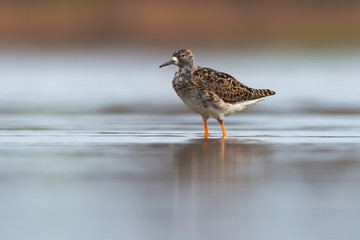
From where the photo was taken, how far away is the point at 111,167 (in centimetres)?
898

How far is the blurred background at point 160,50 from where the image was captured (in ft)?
62.4

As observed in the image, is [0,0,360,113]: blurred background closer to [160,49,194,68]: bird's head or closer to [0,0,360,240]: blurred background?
[0,0,360,240]: blurred background

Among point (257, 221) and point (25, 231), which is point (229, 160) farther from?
point (25, 231)

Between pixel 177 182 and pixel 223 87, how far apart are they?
487 cm

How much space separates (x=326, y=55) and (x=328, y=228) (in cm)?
2737

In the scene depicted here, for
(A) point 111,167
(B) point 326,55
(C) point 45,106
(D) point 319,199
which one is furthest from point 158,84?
(D) point 319,199

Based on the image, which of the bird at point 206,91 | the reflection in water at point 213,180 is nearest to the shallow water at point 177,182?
the reflection in water at point 213,180

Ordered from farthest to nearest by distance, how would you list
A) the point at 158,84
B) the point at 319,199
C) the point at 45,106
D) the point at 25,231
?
the point at 158,84 → the point at 45,106 → the point at 319,199 → the point at 25,231

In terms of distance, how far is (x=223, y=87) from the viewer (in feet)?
42.0

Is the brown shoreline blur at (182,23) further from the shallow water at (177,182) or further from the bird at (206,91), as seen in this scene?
the shallow water at (177,182)

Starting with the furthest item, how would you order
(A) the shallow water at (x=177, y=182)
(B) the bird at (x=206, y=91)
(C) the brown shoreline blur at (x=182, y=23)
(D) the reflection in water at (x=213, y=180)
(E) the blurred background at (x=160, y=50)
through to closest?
(C) the brown shoreline blur at (x=182, y=23) → (E) the blurred background at (x=160, y=50) → (B) the bird at (x=206, y=91) → (D) the reflection in water at (x=213, y=180) → (A) the shallow water at (x=177, y=182)

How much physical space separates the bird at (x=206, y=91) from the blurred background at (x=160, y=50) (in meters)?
3.65

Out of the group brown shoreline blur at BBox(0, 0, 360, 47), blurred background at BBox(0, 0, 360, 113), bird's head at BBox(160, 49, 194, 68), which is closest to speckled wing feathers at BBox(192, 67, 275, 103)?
bird's head at BBox(160, 49, 194, 68)

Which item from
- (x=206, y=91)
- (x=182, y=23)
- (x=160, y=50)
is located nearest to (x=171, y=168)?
(x=206, y=91)
